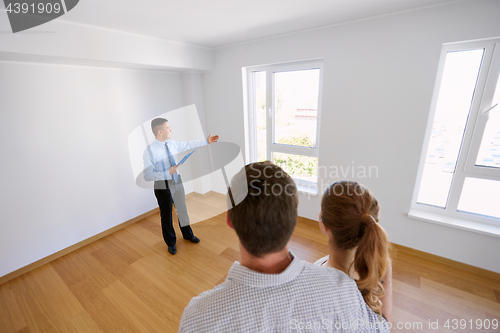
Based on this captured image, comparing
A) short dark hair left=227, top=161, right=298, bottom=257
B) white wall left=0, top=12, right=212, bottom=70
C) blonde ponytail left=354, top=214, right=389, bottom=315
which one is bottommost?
blonde ponytail left=354, top=214, right=389, bottom=315

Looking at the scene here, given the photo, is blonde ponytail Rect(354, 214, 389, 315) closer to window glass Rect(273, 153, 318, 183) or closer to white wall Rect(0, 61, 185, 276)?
window glass Rect(273, 153, 318, 183)

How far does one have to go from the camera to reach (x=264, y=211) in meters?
0.62

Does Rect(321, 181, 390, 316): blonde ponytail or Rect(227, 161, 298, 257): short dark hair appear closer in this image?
Rect(227, 161, 298, 257): short dark hair

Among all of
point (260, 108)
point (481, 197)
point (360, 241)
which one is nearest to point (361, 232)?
point (360, 241)

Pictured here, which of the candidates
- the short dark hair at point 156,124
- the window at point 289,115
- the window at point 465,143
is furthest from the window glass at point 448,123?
the short dark hair at point 156,124

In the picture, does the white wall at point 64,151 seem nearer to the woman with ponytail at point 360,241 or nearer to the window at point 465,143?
the woman with ponytail at point 360,241

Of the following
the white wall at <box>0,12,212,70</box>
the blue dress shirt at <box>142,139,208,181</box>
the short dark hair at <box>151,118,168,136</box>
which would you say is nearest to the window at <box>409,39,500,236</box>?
the blue dress shirt at <box>142,139,208,181</box>

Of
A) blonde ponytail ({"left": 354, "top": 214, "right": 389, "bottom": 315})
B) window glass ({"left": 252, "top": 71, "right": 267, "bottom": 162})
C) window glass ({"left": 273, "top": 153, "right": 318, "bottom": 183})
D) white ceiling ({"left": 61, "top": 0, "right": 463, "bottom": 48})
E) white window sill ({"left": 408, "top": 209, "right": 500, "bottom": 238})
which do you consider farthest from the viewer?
window glass ({"left": 252, "top": 71, "right": 267, "bottom": 162})

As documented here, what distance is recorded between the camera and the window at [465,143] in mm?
1792

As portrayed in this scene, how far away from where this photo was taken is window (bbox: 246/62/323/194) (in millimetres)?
2586

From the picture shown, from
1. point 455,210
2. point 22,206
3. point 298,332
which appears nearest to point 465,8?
point 455,210

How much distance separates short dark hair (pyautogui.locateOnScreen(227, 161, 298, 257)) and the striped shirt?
0.08m

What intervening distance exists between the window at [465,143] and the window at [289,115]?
1.08m

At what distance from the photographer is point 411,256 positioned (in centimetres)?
225
